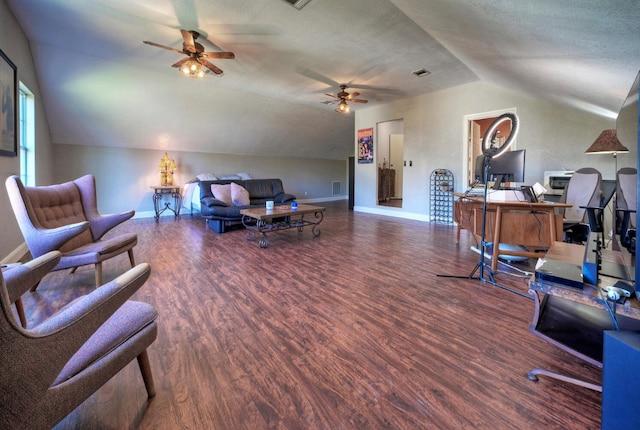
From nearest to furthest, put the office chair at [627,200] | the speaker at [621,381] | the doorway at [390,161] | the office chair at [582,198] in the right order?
the speaker at [621,381] < the office chair at [627,200] < the office chair at [582,198] < the doorway at [390,161]

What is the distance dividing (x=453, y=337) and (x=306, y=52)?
12.9 ft

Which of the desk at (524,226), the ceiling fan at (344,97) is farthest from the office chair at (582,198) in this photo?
the ceiling fan at (344,97)

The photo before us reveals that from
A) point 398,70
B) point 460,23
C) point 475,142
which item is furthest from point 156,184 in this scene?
point 475,142

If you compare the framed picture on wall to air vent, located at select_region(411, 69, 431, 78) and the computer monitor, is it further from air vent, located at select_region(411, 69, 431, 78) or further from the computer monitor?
the computer monitor

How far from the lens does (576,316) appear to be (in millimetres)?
1774

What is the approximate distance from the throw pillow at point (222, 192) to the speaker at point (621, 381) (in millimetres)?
5305

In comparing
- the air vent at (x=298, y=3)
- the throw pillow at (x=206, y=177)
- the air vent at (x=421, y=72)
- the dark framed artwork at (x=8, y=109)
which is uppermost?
the air vent at (x=421, y=72)

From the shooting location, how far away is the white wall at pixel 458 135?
435 centimetres

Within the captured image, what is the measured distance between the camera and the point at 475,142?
590 centimetres

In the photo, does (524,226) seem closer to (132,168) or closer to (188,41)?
(188,41)

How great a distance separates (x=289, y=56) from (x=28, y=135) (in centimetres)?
426

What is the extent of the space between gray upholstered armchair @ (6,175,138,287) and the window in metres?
2.31

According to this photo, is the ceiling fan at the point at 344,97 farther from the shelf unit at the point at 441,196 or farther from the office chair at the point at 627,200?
the office chair at the point at 627,200

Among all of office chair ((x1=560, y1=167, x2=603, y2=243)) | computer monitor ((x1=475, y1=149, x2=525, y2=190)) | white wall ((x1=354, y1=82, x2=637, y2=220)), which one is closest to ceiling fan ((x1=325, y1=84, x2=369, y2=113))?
white wall ((x1=354, y1=82, x2=637, y2=220))
